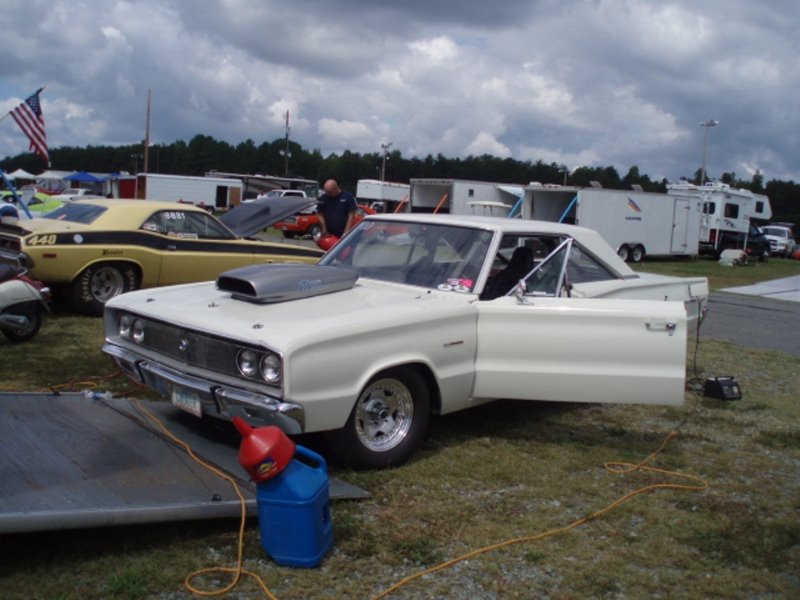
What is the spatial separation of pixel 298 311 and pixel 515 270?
218 cm

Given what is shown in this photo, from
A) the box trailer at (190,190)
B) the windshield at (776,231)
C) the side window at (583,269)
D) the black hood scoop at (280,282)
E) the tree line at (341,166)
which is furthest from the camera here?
the tree line at (341,166)

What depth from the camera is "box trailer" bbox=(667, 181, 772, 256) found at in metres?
32.5

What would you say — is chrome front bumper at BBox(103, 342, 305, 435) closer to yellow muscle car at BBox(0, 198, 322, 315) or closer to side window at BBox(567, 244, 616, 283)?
side window at BBox(567, 244, 616, 283)

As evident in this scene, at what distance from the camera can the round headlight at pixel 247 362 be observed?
4.45 m

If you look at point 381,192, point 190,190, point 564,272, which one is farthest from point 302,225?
point 564,272

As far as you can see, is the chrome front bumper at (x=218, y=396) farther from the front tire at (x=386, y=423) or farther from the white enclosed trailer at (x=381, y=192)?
the white enclosed trailer at (x=381, y=192)

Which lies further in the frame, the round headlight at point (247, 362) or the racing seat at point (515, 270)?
the racing seat at point (515, 270)

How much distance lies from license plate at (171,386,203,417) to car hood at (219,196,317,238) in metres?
6.22

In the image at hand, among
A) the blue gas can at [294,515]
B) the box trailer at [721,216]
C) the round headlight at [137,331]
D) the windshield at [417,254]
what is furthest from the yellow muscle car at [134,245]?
the box trailer at [721,216]

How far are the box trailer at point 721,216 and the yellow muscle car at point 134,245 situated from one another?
2452 centimetres

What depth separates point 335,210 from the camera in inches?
440

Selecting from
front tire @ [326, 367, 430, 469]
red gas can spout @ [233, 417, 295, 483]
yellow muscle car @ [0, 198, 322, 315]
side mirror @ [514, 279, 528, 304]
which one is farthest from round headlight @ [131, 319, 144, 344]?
yellow muscle car @ [0, 198, 322, 315]

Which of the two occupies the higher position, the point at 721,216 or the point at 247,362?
the point at 721,216

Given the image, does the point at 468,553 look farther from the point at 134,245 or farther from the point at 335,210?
the point at 335,210
